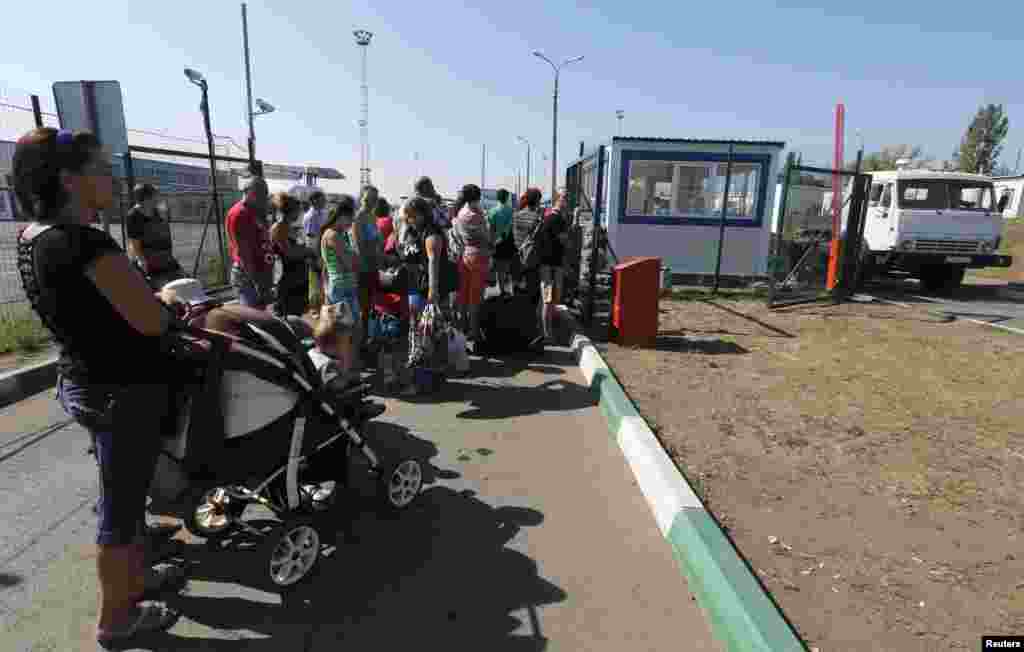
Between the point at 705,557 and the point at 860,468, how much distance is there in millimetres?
1897

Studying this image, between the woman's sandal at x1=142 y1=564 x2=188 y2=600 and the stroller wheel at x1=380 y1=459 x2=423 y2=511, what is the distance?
0.99 meters

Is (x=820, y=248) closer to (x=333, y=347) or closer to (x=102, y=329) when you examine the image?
(x=333, y=347)

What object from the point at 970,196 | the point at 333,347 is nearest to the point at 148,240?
the point at 333,347

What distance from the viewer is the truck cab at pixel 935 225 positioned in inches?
473

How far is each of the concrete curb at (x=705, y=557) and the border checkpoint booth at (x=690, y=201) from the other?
8257 millimetres

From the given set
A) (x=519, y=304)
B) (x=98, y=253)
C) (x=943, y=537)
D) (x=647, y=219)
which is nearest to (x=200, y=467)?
(x=98, y=253)

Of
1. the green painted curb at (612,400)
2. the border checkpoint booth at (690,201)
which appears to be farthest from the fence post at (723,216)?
the green painted curb at (612,400)

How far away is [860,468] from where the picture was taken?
388cm

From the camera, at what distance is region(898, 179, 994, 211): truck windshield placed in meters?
12.2

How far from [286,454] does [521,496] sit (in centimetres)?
152

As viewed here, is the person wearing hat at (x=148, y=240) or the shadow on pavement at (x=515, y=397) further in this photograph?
the person wearing hat at (x=148, y=240)

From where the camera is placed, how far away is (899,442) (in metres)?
4.33

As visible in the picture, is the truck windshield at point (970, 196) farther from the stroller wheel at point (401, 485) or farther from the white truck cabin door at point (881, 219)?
the stroller wheel at point (401, 485)

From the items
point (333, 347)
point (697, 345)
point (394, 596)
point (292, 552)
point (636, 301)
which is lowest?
point (394, 596)
